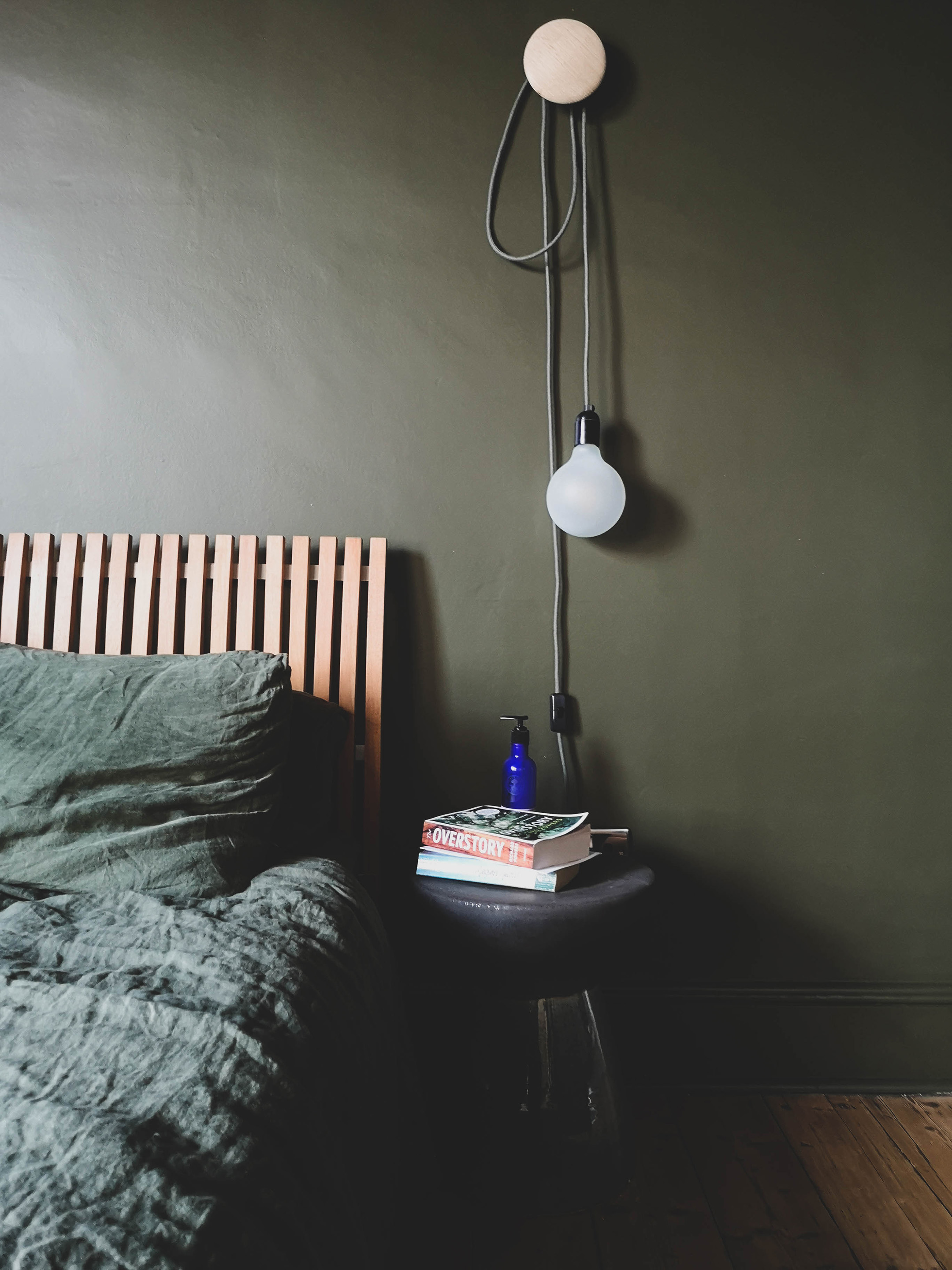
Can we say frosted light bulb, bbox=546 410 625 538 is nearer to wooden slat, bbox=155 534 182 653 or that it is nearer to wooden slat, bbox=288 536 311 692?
wooden slat, bbox=288 536 311 692

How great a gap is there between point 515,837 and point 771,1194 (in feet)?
2.64

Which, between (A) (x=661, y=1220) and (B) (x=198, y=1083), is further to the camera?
(A) (x=661, y=1220)

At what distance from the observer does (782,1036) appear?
1.64 meters

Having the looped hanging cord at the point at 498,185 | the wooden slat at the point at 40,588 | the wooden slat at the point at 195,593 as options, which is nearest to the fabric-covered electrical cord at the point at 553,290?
the looped hanging cord at the point at 498,185

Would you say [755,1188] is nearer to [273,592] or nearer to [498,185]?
[273,592]

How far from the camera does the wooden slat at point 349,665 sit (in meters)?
1.54

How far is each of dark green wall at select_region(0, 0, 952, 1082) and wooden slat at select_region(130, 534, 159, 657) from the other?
0.09 m

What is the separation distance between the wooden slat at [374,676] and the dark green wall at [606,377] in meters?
0.10

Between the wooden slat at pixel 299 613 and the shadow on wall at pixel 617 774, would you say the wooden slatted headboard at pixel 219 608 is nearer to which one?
the wooden slat at pixel 299 613

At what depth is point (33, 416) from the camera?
1628 mm

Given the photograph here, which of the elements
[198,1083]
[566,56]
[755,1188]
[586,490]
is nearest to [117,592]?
[586,490]

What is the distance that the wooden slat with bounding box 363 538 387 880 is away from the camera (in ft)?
5.06

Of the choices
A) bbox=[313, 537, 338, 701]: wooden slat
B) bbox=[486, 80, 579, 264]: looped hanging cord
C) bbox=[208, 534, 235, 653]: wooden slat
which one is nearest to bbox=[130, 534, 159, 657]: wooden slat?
bbox=[208, 534, 235, 653]: wooden slat

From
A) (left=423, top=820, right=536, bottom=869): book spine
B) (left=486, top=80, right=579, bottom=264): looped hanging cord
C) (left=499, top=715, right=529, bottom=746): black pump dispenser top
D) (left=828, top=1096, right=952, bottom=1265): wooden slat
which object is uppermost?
(left=486, top=80, right=579, bottom=264): looped hanging cord
